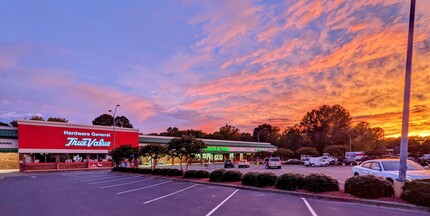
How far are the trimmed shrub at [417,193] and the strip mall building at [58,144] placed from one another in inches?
1719

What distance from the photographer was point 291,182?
51.6ft

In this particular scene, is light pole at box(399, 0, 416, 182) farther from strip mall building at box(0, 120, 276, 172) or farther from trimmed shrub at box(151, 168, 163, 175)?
strip mall building at box(0, 120, 276, 172)

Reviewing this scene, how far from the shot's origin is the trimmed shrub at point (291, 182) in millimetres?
15531

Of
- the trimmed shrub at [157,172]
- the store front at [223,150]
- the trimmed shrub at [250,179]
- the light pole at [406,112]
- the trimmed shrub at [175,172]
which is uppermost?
the light pole at [406,112]

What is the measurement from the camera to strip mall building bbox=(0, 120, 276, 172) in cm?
4153

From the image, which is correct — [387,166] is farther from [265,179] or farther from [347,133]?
[347,133]

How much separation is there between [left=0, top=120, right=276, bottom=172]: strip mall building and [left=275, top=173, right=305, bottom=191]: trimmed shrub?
1487 inches

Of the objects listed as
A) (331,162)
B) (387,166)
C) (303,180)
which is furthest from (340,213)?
(331,162)

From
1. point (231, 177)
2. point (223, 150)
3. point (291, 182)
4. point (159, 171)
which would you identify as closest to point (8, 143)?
point (159, 171)

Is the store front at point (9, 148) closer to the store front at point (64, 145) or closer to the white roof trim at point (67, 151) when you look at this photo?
the store front at point (64, 145)

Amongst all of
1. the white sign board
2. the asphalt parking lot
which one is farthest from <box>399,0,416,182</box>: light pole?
the white sign board

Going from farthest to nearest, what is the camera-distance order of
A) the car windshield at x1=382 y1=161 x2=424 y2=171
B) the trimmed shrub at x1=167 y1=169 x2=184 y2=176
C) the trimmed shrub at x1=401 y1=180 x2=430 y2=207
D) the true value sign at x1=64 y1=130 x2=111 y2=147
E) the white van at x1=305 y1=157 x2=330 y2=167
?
the white van at x1=305 y1=157 x2=330 y2=167 → the true value sign at x1=64 y1=130 x2=111 y2=147 → the trimmed shrub at x1=167 y1=169 x2=184 y2=176 → the car windshield at x1=382 y1=161 x2=424 y2=171 → the trimmed shrub at x1=401 y1=180 x2=430 y2=207

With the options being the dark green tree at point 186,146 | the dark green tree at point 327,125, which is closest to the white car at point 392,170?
the dark green tree at point 186,146

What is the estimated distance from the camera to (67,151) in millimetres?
46094
